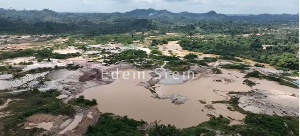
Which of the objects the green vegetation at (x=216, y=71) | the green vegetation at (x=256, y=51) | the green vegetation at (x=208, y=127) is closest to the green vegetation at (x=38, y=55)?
the green vegetation at (x=216, y=71)

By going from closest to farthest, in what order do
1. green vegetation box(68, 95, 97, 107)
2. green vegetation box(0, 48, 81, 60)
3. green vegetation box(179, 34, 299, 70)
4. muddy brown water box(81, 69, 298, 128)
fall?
muddy brown water box(81, 69, 298, 128) → green vegetation box(68, 95, 97, 107) → green vegetation box(179, 34, 299, 70) → green vegetation box(0, 48, 81, 60)

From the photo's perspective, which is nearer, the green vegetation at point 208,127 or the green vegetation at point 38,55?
the green vegetation at point 208,127

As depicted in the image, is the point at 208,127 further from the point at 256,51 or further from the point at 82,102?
the point at 256,51

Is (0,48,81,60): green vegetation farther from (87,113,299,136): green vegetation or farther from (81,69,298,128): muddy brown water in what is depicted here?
(87,113,299,136): green vegetation

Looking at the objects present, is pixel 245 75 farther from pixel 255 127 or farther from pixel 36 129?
pixel 36 129

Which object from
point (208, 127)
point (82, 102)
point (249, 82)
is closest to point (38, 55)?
point (82, 102)

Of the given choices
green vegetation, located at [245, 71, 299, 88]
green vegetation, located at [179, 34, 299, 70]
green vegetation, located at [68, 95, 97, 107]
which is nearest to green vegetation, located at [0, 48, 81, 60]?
green vegetation, located at [68, 95, 97, 107]

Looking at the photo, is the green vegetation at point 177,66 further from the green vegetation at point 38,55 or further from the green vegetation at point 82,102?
the green vegetation at point 38,55

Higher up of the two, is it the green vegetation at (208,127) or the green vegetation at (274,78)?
the green vegetation at (274,78)
